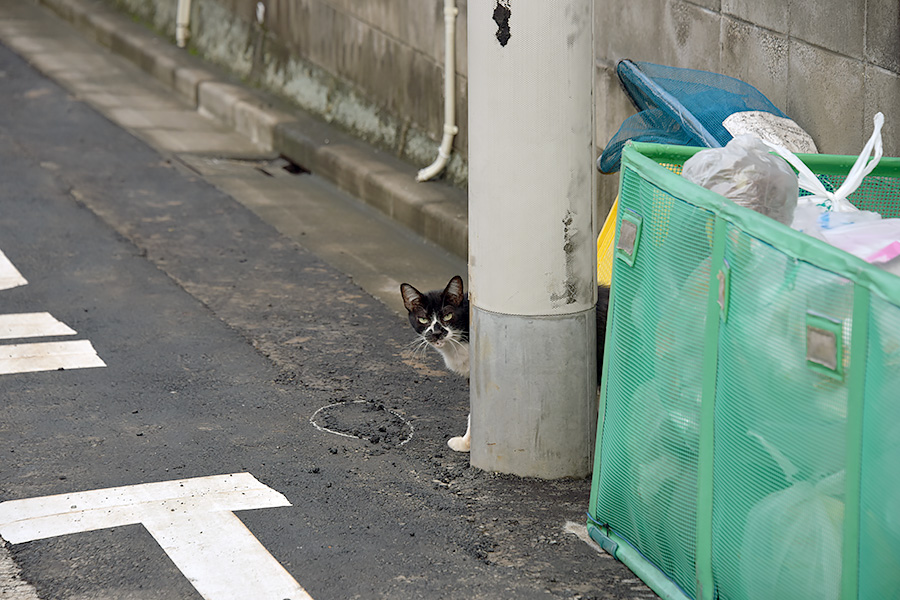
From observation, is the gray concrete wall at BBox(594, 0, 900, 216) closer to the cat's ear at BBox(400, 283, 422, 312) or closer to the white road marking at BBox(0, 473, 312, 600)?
the cat's ear at BBox(400, 283, 422, 312)

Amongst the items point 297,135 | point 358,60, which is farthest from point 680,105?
point 297,135

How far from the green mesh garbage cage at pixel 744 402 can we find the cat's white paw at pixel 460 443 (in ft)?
2.89

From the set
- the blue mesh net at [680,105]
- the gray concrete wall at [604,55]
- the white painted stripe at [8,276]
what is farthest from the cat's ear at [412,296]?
the white painted stripe at [8,276]

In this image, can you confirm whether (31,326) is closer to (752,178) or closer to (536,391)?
(536,391)

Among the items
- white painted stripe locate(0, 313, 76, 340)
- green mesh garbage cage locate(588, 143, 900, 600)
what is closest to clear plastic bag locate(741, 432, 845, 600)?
green mesh garbage cage locate(588, 143, 900, 600)

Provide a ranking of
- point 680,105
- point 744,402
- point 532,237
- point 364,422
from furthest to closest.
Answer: point 364,422 → point 680,105 → point 532,237 → point 744,402

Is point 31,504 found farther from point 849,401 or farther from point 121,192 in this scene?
point 121,192

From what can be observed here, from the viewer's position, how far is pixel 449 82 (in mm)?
8086

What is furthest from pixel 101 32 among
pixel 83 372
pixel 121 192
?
pixel 83 372

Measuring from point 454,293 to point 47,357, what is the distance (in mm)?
2140

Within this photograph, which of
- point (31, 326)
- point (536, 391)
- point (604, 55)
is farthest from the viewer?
point (604, 55)

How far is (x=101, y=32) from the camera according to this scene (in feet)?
44.9

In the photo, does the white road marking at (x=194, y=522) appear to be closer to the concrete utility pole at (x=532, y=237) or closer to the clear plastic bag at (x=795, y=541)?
the concrete utility pole at (x=532, y=237)

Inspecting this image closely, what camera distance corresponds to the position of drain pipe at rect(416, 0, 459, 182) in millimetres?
7972
